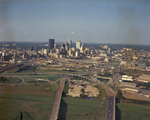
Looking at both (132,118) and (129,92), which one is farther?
(129,92)

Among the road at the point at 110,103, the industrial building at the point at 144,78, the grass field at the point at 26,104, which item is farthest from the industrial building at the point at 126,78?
the grass field at the point at 26,104

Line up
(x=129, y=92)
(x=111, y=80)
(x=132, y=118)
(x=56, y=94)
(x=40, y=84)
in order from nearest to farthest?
(x=132, y=118)
(x=56, y=94)
(x=129, y=92)
(x=40, y=84)
(x=111, y=80)

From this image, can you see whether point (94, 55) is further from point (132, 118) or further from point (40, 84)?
point (132, 118)

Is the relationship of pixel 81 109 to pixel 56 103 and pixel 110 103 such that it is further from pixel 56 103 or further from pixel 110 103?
pixel 110 103

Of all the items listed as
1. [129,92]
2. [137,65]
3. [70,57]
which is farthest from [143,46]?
[70,57]

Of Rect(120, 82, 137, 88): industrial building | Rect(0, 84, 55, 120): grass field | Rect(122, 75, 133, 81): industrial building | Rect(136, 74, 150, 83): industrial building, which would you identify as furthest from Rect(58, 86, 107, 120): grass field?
Rect(136, 74, 150, 83): industrial building

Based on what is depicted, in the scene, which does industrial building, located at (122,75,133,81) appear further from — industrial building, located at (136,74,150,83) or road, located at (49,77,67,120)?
road, located at (49,77,67,120)
